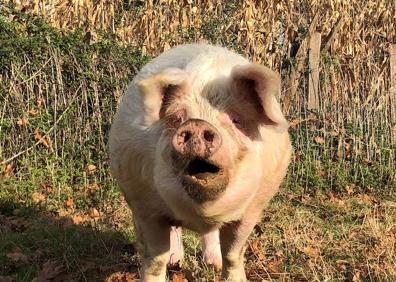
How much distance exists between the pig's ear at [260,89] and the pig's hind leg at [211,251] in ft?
6.12

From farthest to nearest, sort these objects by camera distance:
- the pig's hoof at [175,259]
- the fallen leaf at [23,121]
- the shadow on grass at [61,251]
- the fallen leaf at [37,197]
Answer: the fallen leaf at [23,121] < the fallen leaf at [37,197] < the pig's hoof at [175,259] < the shadow on grass at [61,251]

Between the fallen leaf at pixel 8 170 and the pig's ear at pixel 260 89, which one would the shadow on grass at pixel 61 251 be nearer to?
the fallen leaf at pixel 8 170

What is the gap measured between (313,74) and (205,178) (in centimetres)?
533

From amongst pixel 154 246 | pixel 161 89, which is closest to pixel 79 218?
pixel 154 246

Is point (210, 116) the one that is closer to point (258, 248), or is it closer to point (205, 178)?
point (205, 178)

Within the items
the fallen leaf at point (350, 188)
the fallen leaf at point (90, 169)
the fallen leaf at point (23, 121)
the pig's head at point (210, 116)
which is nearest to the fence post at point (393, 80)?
the fallen leaf at point (350, 188)

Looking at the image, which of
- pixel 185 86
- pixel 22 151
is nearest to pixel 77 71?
pixel 22 151

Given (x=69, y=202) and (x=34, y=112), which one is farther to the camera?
(x=34, y=112)

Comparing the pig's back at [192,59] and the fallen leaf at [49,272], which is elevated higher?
the pig's back at [192,59]

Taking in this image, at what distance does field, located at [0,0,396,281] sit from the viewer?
454 cm

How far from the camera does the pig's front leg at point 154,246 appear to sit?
11.5ft

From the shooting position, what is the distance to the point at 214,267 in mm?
4477

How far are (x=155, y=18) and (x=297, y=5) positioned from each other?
2211 millimetres

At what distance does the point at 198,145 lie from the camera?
2.34 m
